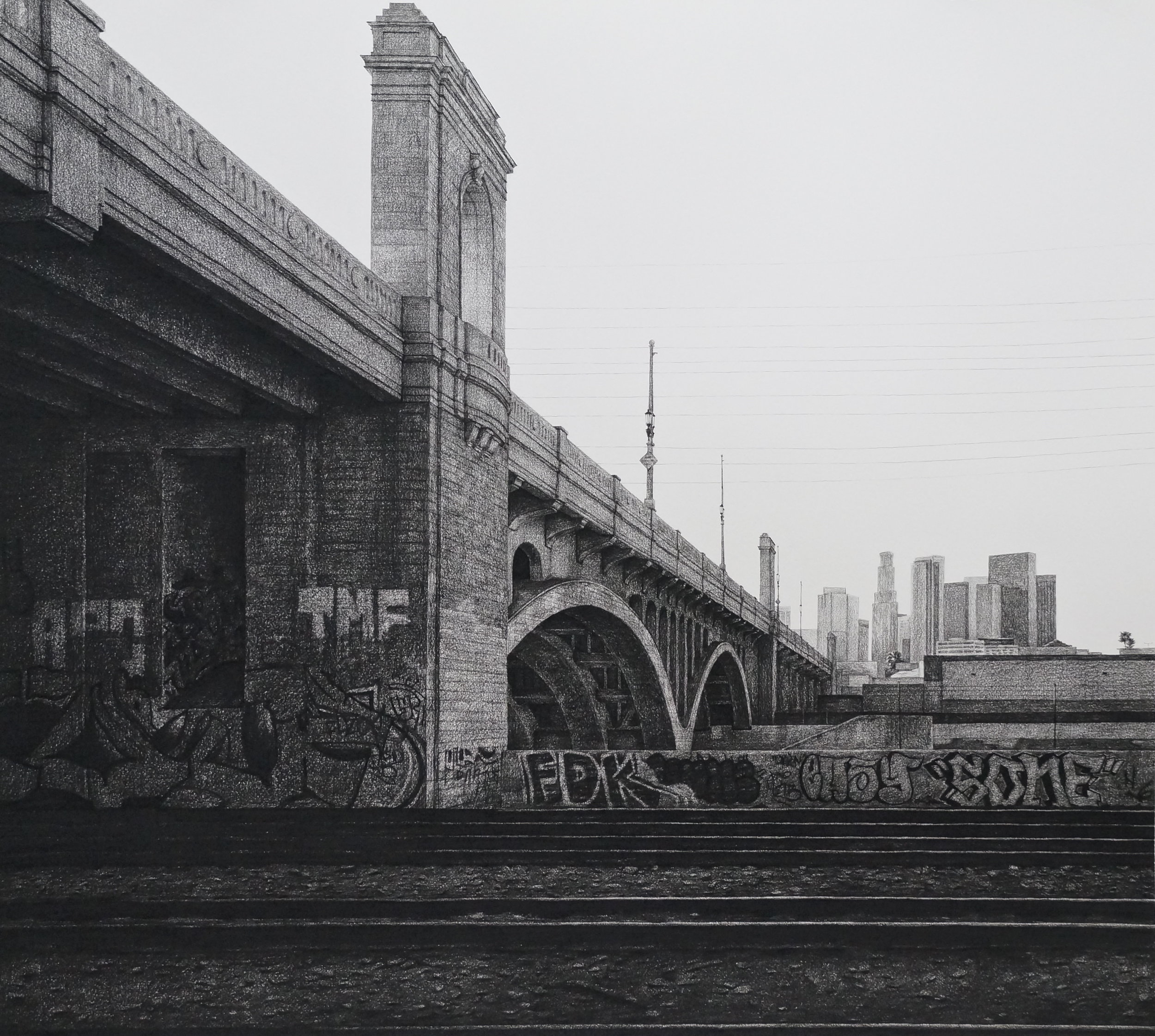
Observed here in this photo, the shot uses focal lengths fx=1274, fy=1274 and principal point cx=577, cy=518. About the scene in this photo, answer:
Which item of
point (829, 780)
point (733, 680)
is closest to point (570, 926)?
point (829, 780)

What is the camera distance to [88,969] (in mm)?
8930

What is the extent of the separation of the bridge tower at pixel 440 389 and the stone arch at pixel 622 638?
89.8 inches

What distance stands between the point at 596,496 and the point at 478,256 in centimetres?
671

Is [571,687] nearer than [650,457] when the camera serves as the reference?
Yes

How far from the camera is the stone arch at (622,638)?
22.3m

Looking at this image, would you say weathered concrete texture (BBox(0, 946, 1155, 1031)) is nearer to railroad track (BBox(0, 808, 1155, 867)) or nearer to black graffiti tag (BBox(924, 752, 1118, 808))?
railroad track (BBox(0, 808, 1155, 867))

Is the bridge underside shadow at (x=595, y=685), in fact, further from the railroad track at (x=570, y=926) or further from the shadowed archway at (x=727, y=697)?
the railroad track at (x=570, y=926)

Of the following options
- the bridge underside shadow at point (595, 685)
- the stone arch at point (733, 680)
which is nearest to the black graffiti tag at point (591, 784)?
the bridge underside shadow at point (595, 685)

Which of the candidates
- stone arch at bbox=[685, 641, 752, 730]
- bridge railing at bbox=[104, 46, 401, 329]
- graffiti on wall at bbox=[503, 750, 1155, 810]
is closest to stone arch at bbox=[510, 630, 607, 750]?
stone arch at bbox=[685, 641, 752, 730]

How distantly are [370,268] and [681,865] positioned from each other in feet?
30.2

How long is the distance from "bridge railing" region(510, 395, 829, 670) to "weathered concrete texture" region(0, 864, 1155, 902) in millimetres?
8975

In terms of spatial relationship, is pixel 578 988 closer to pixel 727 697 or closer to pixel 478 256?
pixel 478 256

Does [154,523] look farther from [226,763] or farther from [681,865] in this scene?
[681,865]

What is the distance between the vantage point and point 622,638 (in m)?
30.4
